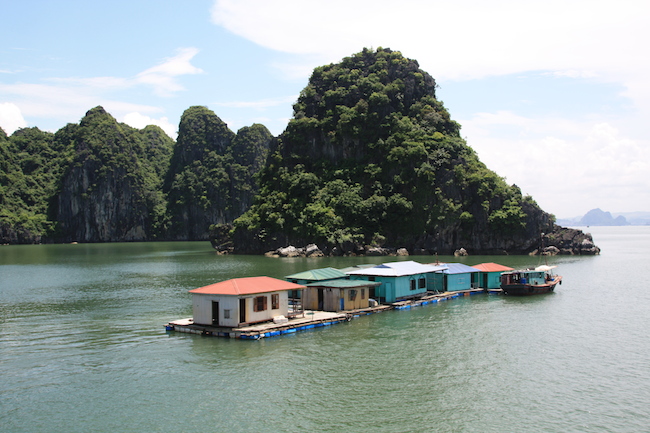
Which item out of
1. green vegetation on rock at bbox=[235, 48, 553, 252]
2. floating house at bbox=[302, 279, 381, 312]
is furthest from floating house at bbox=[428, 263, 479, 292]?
green vegetation on rock at bbox=[235, 48, 553, 252]

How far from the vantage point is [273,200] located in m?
115

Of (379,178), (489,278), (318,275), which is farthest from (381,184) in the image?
(318,275)

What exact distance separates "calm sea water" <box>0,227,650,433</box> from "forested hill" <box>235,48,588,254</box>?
2392 inches

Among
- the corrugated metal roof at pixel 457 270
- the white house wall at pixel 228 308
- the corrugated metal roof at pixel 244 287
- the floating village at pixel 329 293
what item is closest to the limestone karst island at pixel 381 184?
the corrugated metal roof at pixel 457 270

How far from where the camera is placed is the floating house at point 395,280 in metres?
43.2

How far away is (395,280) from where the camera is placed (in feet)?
143

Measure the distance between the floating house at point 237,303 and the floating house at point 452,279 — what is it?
20454 millimetres

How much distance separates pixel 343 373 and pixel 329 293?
45.0 feet

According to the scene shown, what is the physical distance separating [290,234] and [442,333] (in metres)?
75.8

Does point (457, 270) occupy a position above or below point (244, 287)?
below

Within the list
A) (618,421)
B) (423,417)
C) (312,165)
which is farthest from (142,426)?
(312,165)

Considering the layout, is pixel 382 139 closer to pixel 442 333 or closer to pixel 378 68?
pixel 378 68

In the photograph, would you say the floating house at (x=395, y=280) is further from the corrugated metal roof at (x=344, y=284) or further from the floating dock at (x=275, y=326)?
the floating dock at (x=275, y=326)

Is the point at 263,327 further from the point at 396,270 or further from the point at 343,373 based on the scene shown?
the point at 396,270
